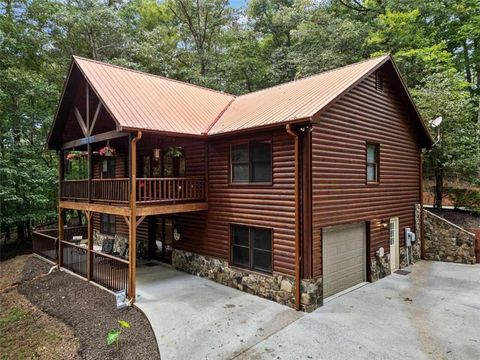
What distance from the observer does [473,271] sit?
10195mm

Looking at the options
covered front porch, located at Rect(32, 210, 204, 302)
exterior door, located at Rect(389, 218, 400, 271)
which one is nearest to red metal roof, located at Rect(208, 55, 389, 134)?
covered front porch, located at Rect(32, 210, 204, 302)

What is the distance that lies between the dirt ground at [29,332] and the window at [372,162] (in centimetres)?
911

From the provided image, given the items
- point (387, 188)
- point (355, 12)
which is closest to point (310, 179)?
point (387, 188)

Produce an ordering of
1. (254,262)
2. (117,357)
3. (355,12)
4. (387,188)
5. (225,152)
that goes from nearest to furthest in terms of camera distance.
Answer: (117,357) < (254,262) < (225,152) < (387,188) < (355,12)

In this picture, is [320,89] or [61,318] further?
[320,89]

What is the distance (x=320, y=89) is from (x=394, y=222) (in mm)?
5692

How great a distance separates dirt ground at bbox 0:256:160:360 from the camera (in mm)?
5703

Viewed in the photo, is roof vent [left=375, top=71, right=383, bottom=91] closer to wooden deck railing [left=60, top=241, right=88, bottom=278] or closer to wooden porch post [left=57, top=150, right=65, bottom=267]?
wooden deck railing [left=60, top=241, right=88, bottom=278]

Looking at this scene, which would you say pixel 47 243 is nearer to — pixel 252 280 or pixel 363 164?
pixel 252 280

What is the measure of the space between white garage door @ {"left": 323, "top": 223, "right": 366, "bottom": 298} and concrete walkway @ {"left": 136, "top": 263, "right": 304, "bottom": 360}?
171 centimetres

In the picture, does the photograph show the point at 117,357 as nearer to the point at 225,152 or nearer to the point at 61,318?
the point at 61,318

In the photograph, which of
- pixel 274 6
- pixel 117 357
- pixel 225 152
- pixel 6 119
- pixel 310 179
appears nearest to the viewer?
pixel 117 357

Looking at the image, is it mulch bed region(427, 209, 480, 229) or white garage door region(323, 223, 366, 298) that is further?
mulch bed region(427, 209, 480, 229)

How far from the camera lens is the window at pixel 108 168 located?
14314mm
